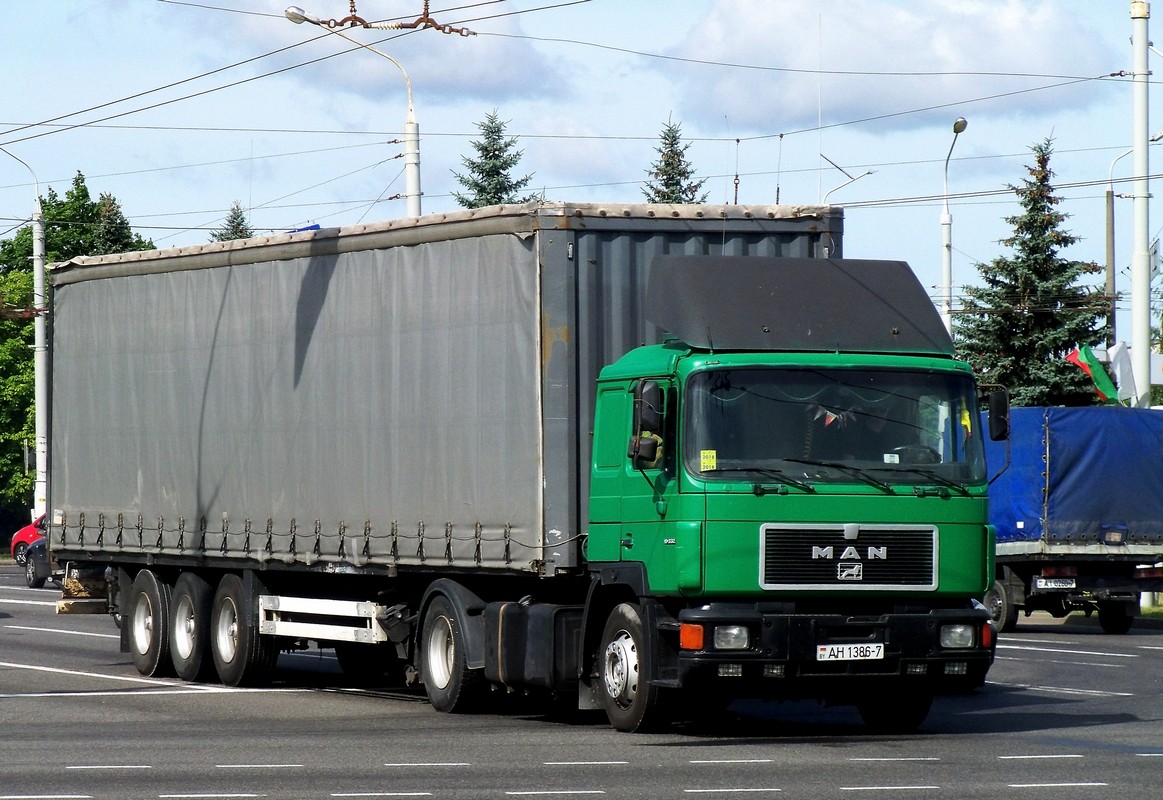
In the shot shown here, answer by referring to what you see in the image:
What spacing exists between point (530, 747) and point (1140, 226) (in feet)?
68.9

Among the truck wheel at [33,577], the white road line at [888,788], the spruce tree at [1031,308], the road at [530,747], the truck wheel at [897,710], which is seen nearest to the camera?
the white road line at [888,788]

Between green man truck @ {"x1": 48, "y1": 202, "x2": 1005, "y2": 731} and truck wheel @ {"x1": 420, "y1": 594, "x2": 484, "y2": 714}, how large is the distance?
29 mm

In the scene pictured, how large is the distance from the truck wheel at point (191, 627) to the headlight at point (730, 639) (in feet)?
25.5

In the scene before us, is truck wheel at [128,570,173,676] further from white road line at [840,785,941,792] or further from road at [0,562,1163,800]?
white road line at [840,785,941,792]

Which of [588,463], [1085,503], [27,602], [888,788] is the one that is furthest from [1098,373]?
[888,788]

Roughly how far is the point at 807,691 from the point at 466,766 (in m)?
2.73

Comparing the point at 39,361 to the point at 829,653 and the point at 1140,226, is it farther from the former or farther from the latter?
the point at 829,653

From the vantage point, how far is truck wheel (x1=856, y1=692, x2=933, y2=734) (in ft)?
47.9

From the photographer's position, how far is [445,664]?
16.0 m

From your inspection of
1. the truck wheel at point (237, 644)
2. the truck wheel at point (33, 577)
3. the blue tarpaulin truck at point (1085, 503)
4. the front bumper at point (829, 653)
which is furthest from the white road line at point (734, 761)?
the truck wheel at point (33, 577)

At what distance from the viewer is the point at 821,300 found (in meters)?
14.1

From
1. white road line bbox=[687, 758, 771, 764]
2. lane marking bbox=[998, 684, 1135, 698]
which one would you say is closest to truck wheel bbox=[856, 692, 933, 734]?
white road line bbox=[687, 758, 771, 764]

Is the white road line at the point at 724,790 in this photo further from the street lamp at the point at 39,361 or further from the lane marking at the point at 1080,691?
the street lamp at the point at 39,361

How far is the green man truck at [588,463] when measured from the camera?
13422 millimetres
